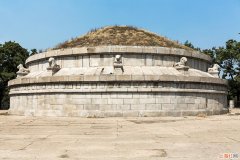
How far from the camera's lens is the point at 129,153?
727cm

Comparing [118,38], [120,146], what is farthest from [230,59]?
[120,146]

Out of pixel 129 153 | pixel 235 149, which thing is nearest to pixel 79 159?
pixel 129 153

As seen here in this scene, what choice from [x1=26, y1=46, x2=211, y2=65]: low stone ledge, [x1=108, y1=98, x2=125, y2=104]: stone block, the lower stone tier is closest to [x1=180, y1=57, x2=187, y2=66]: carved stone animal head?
[x1=26, y1=46, x2=211, y2=65]: low stone ledge

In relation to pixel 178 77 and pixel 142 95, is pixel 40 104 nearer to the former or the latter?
pixel 142 95

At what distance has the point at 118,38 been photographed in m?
24.4

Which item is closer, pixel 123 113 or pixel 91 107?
pixel 123 113

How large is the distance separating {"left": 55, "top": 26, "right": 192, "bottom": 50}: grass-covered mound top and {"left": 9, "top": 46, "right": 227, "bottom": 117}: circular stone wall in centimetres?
205

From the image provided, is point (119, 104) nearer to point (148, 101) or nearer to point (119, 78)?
point (119, 78)

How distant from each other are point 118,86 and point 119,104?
1009mm

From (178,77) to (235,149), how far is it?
11.7 meters

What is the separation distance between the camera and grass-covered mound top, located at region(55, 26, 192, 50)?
77.2ft

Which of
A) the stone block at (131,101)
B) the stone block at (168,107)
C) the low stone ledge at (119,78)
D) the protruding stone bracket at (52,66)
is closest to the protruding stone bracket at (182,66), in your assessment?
the low stone ledge at (119,78)

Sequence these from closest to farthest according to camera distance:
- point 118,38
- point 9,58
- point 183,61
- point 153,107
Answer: point 153,107 → point 183,61 → point 118,38 → point 9,58

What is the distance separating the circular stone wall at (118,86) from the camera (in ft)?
60.6
